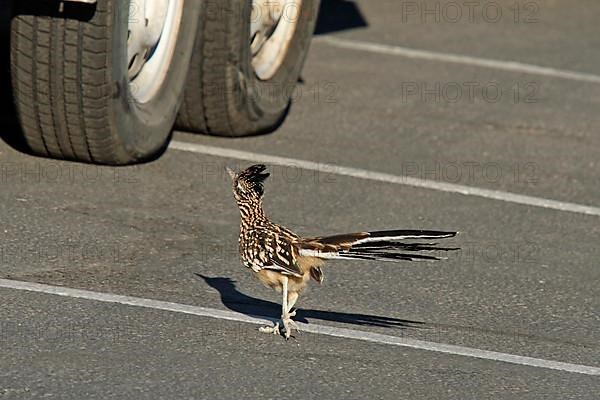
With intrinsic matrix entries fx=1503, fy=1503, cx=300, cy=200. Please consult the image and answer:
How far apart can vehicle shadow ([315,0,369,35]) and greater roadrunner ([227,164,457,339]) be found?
5909 mm

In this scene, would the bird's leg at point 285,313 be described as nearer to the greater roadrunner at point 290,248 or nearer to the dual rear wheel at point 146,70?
the greater roadrunner at point 290,248

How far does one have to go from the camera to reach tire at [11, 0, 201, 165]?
271 inches

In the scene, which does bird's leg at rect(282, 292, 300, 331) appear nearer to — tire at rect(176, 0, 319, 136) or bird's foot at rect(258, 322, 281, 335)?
bird's foot at rect(258, 322, 281, 335)

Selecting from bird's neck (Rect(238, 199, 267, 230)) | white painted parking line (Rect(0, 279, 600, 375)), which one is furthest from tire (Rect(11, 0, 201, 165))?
bird's neck (Rect(238, 199, 267, 230))

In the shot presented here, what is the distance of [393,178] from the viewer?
26.9 feet

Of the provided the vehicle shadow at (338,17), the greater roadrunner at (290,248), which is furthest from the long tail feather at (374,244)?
the vehicle shadow at (338,17)

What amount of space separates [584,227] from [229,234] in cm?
195

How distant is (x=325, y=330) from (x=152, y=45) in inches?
97.7

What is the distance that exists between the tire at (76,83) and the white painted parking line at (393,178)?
0.81 meters

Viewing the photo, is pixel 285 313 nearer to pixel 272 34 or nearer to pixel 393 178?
pixel 393 178

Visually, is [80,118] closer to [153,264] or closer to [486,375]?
[153,264]

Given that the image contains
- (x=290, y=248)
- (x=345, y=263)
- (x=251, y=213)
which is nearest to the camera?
(x=290, y=248)

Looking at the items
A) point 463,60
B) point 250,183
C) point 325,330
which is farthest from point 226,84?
point 463,60

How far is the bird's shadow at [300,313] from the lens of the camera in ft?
19.7
